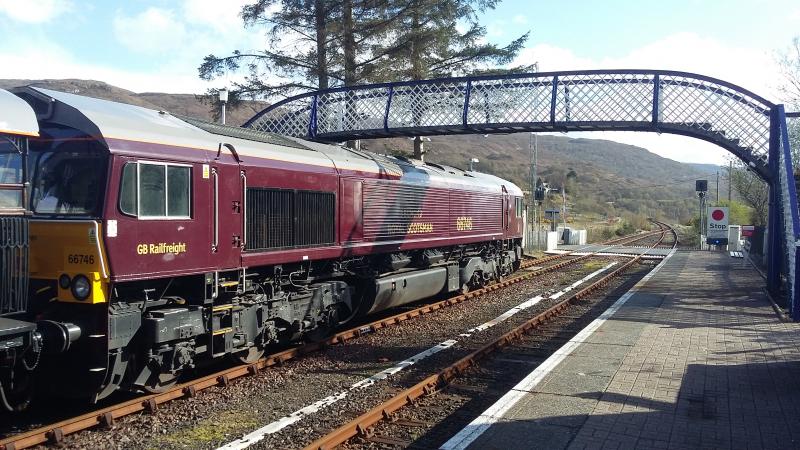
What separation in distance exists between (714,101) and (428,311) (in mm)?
8323

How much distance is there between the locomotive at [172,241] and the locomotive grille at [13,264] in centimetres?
45

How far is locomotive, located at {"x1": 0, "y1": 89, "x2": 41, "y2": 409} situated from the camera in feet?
18.8

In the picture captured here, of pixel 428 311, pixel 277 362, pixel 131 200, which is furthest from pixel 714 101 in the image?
pixel 131 200

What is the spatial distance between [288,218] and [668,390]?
5.69 m

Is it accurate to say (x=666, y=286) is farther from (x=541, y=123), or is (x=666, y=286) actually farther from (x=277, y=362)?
(x=277, y=362)

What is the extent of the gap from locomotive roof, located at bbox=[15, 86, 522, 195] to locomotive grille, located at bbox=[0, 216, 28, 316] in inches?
49.4

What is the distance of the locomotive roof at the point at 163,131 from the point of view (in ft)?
22.5

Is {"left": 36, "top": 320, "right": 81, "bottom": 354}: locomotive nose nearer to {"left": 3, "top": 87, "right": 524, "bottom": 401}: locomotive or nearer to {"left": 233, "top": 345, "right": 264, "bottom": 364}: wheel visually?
{"left": 3, "top": 87, "right": 524, "bottom": 401}: locomotive

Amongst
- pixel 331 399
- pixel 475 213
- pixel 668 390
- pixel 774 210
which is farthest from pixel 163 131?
pixel 774 210

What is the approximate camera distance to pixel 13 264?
595 cm

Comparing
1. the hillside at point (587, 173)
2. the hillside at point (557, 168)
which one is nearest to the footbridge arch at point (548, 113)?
the hillside at point (587, 173)

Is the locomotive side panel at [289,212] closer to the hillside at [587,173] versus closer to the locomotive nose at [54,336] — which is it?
the locomotive nose at [54,336]

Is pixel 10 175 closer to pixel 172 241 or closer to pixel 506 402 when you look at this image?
pixel 172 241

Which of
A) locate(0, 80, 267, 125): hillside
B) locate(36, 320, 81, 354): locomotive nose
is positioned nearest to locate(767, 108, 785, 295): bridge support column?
locate(36, 320, 81, 354): locomotive nose
